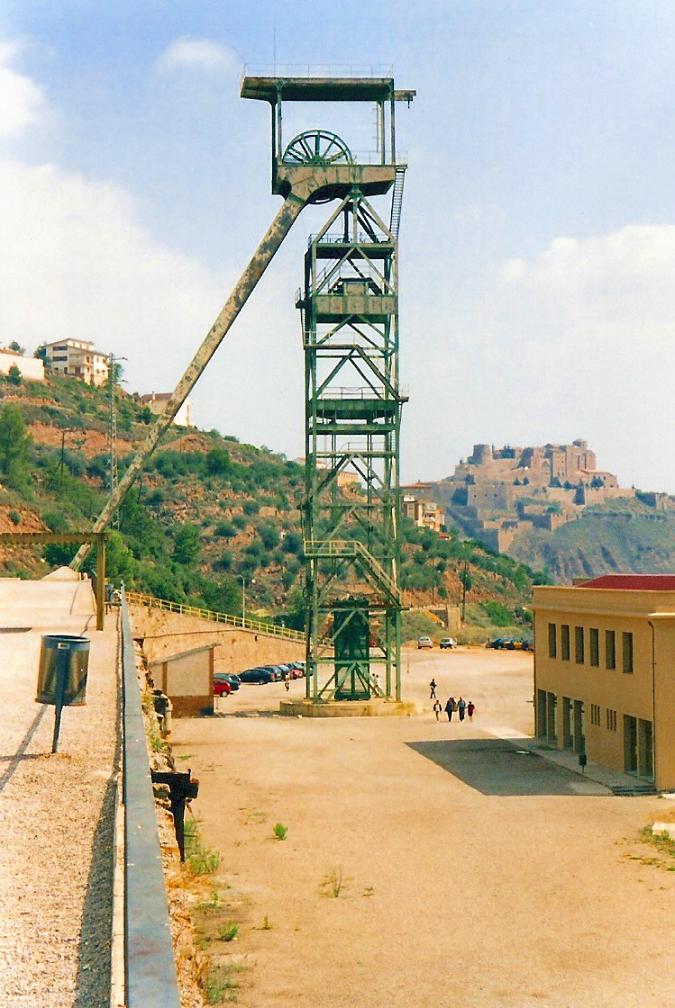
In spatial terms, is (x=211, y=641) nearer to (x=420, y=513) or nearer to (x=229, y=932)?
(x=229, y=932)

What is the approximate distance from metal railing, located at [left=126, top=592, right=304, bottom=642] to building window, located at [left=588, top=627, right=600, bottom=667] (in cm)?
2979

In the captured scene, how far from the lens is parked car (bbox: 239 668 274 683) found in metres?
69.0

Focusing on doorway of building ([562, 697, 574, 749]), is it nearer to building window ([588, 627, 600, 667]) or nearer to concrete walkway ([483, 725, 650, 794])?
concrete walkway ([483, 725, 650, 794])

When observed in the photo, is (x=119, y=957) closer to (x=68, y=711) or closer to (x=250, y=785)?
(x=68, y=711)

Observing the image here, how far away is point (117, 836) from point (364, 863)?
16.0 meters

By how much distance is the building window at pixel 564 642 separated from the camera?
41.2 meters

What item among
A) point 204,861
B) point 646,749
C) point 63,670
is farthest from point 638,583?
point 63,670

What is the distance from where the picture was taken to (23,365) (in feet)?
474

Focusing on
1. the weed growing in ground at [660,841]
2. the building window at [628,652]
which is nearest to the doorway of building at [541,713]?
the building window at [628,652]

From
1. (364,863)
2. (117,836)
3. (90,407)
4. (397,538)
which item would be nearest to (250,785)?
(364,863)

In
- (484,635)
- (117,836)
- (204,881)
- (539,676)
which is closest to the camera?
(117,836)

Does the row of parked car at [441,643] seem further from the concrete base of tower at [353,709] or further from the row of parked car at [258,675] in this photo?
the concrete base of tower at [353,709]

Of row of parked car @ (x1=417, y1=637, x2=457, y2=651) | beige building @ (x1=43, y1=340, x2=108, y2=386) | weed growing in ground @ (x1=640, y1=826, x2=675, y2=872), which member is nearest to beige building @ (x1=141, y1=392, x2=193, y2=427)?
beige building @ (x1=43, y1=340, x2=108, y2=386)

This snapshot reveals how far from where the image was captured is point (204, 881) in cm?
2188
